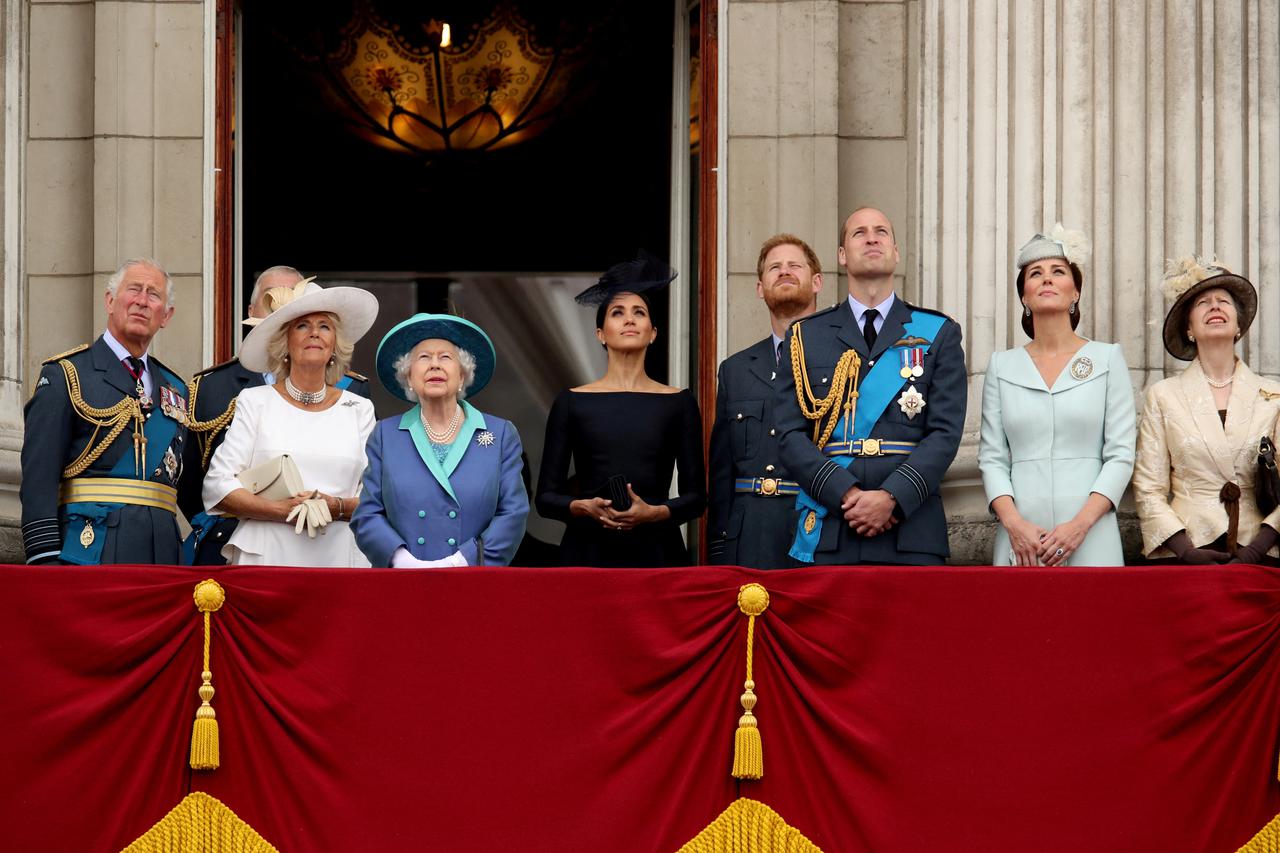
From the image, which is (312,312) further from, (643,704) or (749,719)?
(749,719)

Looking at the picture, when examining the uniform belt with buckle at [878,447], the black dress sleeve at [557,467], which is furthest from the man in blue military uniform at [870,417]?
the black dress sleeve at [557,467]

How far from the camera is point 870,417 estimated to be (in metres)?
6.89

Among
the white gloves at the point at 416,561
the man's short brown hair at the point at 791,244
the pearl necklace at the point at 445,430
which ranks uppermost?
the man's short brown hair at the point at 791,244

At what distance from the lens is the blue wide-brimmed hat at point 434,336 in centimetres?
706

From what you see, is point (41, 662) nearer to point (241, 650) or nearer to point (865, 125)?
point (241, 650)

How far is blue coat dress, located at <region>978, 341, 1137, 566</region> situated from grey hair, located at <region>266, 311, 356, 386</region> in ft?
7.53

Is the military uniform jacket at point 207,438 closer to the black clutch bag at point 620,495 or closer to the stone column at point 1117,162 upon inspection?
the black clutch bag at point 620,495

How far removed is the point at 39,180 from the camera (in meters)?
9.09

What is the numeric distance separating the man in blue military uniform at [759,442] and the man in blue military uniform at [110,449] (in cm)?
198

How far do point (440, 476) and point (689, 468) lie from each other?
1.06 metres

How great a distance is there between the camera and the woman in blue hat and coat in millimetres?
6688

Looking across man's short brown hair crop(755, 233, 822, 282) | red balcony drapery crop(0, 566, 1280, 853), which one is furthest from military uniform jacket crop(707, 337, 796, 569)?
red balcony drapery crop(0, 566, 1280, 853)

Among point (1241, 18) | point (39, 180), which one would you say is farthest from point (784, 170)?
point (39, 180)

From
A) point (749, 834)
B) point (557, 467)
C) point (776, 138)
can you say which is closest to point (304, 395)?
point (557, 467)
